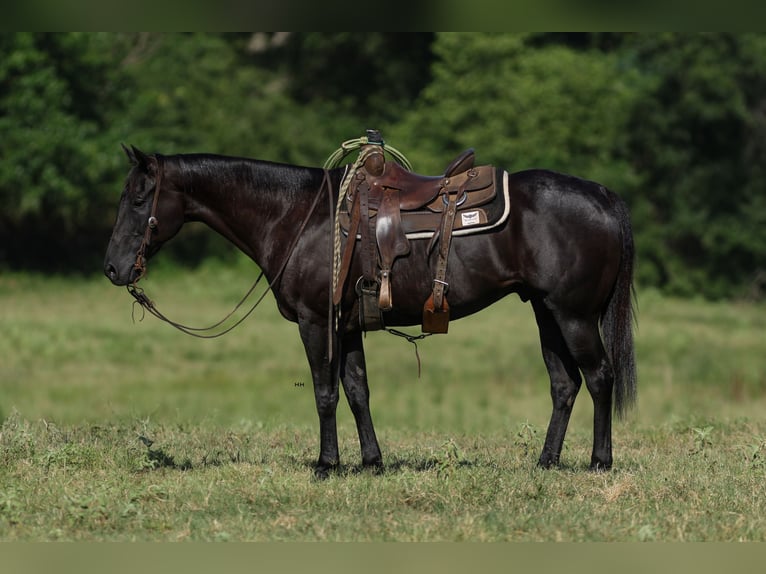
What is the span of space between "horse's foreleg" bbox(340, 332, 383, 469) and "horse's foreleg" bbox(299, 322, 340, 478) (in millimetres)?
124

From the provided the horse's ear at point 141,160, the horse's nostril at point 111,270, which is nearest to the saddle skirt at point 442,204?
the horse's ear at point 141,160

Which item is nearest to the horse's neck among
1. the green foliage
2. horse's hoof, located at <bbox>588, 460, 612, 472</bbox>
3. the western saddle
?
the western saddle

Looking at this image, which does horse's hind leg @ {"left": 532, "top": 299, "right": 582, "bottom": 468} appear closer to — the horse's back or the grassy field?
the grassy field

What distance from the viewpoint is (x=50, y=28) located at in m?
6.17

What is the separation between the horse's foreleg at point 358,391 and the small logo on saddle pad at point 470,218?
109cm

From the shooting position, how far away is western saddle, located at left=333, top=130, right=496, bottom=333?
7332 millimetres

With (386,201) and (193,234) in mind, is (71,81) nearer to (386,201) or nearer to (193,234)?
(193,234)

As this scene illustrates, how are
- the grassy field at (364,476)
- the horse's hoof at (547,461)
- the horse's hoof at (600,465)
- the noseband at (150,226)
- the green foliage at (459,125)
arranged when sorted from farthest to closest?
1. the green foliage at (459,125)
2. the horse's hoof at (547,461)
3. the horse's hoof at (600,465)
4. the noseband at (150,226)
5. the grassy field at (364,476)

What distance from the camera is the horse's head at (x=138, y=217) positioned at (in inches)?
294

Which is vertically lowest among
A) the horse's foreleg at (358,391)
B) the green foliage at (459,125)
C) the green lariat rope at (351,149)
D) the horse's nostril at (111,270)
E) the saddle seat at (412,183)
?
the horse's foreleg at (358,391)

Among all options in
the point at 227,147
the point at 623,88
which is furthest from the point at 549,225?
the point at 623,88

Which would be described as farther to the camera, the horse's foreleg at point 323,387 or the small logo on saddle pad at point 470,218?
the horse's foreleg at point 323,387

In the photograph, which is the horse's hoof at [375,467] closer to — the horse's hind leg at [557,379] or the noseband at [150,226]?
the horse's hind leg at [557,379]

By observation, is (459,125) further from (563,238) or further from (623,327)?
(563,238)
